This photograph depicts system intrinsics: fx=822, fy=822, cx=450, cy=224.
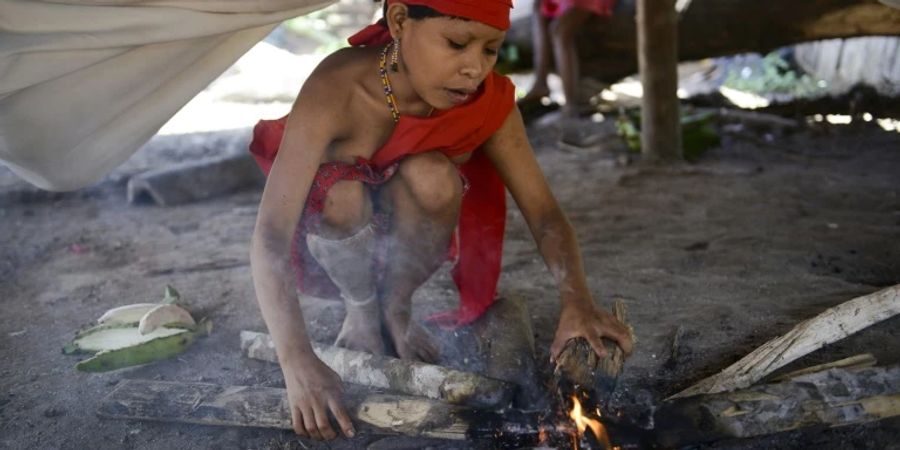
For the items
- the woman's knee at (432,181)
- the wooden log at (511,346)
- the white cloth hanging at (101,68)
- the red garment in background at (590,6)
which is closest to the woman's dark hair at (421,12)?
the woman's knee at (432,181)

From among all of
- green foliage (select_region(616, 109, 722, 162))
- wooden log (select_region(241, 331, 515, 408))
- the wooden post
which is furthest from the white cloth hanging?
green foliage (select_region(616, 109, 722, 162))

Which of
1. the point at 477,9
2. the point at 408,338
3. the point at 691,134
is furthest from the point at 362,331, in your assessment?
the point at 691,134

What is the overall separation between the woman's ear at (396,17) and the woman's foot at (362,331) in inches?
30.9

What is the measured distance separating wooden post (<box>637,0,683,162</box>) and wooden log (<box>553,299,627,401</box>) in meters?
3.16

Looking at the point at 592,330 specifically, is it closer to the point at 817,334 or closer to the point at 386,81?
the point at 817,334

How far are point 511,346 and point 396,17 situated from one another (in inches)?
35.4

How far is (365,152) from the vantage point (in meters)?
2.21

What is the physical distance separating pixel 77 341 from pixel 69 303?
597mm

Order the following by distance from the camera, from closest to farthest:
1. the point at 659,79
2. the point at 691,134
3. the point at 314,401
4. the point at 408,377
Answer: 1. the point at 314,401
2. the point at 408,377
3. the point at 659,79
4. the point at 691,134

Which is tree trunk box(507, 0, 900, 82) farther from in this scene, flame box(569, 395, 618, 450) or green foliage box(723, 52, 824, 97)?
flame box(569, 395, 618, 450)

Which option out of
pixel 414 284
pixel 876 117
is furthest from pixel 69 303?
pixel 876 117

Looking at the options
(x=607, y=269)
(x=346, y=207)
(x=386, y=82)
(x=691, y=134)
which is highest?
(x=386, y=82)

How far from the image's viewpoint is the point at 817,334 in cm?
185

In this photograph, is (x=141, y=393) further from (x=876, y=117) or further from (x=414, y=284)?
(x=876, y=117)
